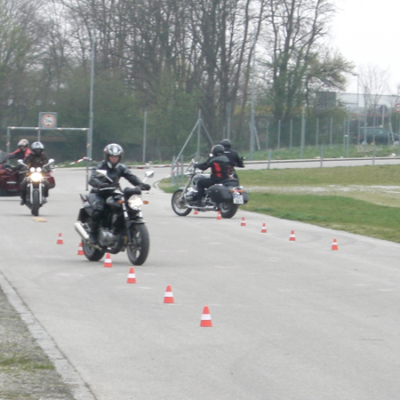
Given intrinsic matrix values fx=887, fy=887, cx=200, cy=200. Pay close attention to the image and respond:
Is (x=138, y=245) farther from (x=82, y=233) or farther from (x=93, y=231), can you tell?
(x=82, y=233)

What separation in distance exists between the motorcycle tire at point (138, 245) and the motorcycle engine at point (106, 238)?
0.22 m

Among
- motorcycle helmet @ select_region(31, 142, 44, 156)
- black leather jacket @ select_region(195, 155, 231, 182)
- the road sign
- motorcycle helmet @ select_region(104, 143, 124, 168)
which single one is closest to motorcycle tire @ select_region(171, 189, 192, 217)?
black leather jacket @ select_region(195, 155, 231, 182)

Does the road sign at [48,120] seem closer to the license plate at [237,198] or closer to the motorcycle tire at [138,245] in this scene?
the license plate at [237,198]

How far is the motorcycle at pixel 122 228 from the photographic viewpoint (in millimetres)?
10969

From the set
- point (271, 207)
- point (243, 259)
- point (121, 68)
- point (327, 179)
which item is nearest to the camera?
point (243, 259)

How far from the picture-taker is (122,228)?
11.3 metres

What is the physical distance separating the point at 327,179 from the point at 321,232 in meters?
20.4

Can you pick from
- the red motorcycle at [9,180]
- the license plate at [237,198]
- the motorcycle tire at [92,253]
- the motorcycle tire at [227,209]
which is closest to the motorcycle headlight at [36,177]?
the red motorcycle at [9,180]

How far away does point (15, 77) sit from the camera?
177ft

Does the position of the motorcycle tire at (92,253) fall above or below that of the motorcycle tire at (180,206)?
below

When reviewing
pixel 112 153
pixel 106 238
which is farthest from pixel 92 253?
pixel 112 153

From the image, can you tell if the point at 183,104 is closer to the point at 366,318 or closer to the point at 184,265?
the point at 184,265

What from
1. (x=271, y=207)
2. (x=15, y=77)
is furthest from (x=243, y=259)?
(x=15, y=77)

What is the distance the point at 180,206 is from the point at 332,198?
668 cm
